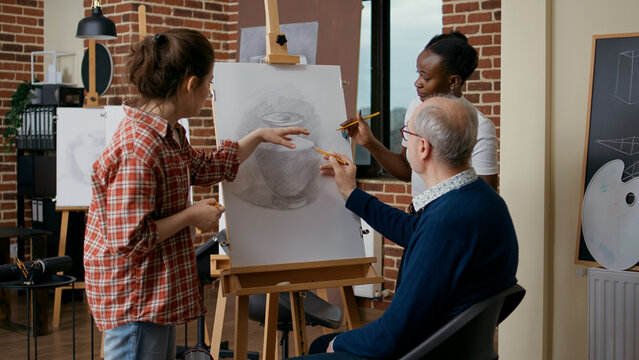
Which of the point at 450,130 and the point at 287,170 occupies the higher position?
the point at 450,130

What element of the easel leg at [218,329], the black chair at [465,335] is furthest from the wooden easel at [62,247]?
the black chair at [465,335]

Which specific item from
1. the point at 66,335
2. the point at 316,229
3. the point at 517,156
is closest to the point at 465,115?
the point at 316,229

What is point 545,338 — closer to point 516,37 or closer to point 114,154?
point 516,37

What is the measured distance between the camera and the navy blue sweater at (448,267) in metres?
1.68

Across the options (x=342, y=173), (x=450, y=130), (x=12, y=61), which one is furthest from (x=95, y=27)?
(x=450, y=130)

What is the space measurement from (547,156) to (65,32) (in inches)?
191

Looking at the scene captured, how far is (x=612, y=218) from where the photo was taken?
9.08 feet

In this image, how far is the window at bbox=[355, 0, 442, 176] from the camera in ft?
17.5

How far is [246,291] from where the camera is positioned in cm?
227

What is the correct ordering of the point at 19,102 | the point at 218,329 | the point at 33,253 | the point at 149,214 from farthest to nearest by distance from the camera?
the point at 19,102 → the point at 33,253 → the point at 218,329 → the point at 149,214

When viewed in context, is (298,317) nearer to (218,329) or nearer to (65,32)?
(218,329)

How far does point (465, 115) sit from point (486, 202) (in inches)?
9.8

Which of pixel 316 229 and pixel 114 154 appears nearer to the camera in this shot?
pixel 114 154

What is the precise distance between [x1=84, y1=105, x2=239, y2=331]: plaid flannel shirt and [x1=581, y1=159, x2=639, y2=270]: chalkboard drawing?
176 centimetres
